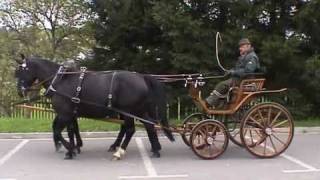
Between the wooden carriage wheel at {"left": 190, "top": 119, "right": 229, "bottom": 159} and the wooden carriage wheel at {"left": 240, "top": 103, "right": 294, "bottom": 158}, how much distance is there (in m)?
0.35

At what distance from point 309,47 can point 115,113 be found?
26.6ft

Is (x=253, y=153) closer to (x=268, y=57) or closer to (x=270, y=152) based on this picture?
(x=270, y=152)

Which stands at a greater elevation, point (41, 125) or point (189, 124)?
point (189, 124)

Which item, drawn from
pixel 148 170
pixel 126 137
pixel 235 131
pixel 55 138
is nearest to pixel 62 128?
pixel 55 138

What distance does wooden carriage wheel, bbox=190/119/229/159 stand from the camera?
9.90 metres

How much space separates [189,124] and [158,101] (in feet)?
2.21

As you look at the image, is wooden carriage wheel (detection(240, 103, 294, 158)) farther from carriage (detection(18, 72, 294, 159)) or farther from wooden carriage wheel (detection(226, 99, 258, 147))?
wooden carriage wheel (detection(226, 99, 258, 147))

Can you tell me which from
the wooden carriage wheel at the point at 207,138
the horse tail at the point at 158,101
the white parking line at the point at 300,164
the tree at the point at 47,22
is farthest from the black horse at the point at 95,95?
the tree at the point at 47,22

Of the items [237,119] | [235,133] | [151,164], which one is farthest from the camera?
[235,133]

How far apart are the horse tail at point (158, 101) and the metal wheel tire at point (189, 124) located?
283 mm

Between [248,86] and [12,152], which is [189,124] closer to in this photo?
[248,86]

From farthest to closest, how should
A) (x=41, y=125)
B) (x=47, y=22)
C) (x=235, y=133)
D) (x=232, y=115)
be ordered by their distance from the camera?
1. (x=47, y=22)
2. (x=41, y=125)
3. (x=235, y=133)
4. (x=232, y=115)

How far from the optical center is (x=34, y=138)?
12625 mm

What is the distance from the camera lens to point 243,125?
995cm
